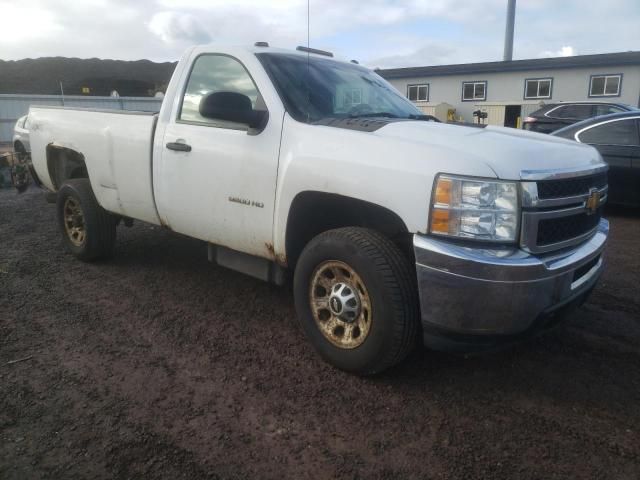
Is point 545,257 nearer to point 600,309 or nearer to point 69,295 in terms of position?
point 600,309

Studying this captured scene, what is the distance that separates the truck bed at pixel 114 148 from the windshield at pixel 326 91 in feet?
4.00

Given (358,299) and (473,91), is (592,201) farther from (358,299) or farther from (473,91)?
(473,91)

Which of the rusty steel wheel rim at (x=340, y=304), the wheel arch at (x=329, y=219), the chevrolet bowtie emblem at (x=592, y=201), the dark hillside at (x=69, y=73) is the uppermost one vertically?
the dark hillside at (x=69, y=73)

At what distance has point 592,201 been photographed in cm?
304

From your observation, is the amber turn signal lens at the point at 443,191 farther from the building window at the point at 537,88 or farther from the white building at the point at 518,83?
the building window at the point at 537,88

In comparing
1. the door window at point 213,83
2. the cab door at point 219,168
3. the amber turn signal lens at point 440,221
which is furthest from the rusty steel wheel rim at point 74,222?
the amber turn signal lens at point 440,221

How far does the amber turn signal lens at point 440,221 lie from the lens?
8.39ft

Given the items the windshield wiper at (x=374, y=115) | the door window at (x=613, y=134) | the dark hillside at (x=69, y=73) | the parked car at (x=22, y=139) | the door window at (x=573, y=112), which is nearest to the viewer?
the windshield wiper at (x=374, y=115)

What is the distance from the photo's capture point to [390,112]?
389cm

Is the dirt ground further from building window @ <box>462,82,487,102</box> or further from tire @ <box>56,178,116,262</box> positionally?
building window @ <box>462,82,487,102</box>

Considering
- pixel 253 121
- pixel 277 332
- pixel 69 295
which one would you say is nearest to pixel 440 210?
pixel 253 121

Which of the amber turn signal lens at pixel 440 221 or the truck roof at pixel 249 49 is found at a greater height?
the truck roof at pixel 249 49

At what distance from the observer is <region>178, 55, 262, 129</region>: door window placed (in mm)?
3662

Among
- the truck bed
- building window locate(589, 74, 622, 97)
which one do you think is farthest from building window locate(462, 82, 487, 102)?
the truck bed
